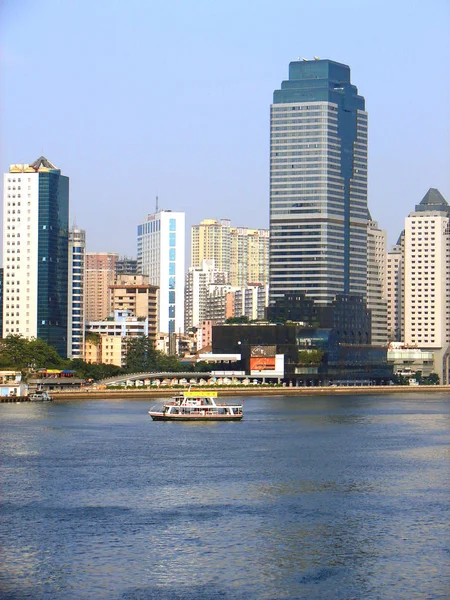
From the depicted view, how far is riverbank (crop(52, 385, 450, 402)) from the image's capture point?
11131 cm

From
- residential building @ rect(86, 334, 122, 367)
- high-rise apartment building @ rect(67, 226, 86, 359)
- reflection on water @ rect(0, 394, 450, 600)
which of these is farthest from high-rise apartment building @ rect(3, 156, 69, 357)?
reflection on water @ rect(0, 394, 450, 600)

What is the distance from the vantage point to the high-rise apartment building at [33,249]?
13300cm

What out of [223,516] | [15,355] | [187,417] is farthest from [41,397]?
[223,516]

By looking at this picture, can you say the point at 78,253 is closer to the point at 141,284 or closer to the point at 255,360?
the point at 255,360

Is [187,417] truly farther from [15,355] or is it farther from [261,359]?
[261,359]

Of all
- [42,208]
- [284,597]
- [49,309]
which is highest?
[42,208]

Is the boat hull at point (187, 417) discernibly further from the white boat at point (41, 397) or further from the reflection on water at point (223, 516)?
the white boat at point (41, 397)

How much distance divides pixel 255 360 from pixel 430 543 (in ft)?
351

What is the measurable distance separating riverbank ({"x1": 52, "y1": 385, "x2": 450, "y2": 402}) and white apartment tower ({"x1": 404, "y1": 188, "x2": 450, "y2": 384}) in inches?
1365

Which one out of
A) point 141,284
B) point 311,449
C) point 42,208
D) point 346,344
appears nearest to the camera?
point 311,449

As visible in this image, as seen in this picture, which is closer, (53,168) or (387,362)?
(53,168)

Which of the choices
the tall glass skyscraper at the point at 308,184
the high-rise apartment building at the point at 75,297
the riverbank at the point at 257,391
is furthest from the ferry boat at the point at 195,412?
the tall glass skyscraper at the point at 308,184

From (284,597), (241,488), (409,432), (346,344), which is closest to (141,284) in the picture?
(346,344)

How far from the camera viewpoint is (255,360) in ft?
458
